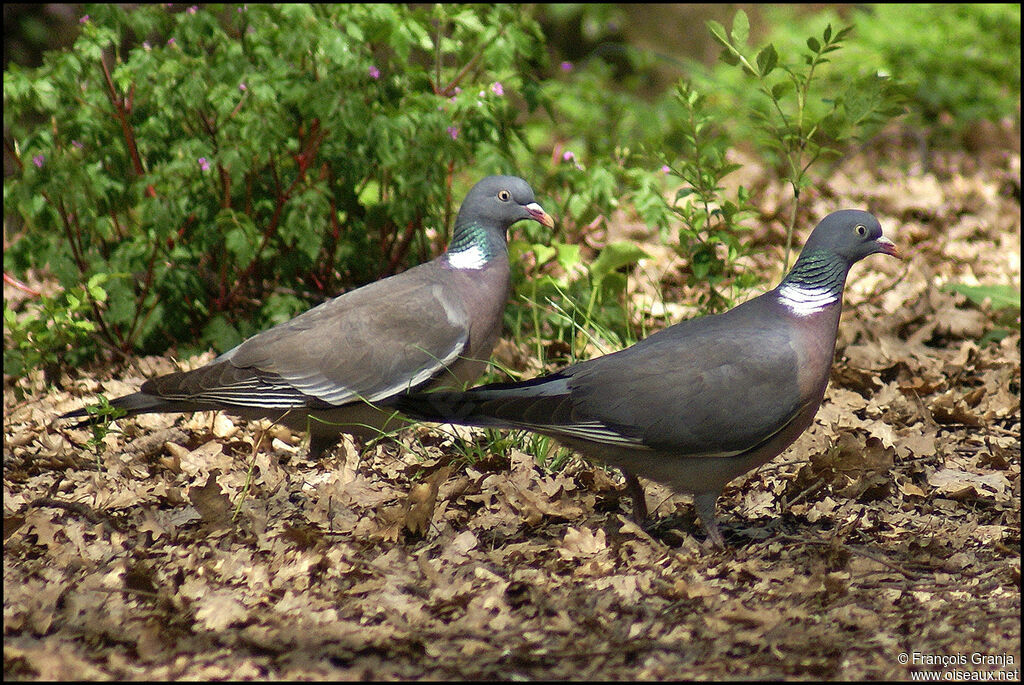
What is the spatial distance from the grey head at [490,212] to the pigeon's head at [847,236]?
121 cm

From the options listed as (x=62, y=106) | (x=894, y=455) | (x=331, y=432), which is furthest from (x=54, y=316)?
(x=894, y=455)

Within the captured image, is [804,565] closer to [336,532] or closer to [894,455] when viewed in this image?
[894,455]

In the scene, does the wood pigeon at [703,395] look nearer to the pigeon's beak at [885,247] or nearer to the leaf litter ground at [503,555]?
the pigeon's beak at [885,247]

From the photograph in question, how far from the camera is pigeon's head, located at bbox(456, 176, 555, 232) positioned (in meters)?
4.45

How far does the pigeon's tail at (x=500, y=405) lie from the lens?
347 cm

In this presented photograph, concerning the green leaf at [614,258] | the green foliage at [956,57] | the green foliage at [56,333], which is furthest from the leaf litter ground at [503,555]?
the green foliage at [956,57]

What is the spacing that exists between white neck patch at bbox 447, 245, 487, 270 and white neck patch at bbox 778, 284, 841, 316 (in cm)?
134

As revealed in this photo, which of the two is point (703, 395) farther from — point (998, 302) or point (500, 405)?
point (998, 302)

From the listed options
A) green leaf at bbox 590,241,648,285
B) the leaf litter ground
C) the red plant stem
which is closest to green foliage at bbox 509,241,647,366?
green leaf at bbox 590,241,648,285

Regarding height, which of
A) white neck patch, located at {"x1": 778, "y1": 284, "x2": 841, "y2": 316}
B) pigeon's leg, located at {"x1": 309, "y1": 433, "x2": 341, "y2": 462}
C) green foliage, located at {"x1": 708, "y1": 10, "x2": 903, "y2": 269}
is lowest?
pigeon's leg, located at {"x1": 309, "y1": 433, "x2": 341, "y2": 462}

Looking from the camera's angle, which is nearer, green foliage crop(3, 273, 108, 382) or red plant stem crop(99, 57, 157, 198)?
green foliage crop(3, 273, 108, 382)

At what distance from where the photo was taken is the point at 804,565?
3275 mm

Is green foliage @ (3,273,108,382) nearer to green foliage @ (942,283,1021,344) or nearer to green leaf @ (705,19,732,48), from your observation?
green leaf @ (705,19,732,48)

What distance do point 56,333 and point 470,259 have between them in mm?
1979
